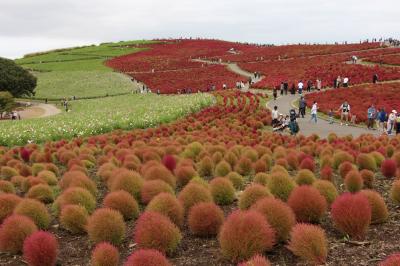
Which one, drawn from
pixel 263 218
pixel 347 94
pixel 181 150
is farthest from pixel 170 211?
pixel 347 94

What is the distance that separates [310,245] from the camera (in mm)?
6258

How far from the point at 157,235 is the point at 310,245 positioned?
226cm

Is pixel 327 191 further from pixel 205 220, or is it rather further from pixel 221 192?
pixel 205 220

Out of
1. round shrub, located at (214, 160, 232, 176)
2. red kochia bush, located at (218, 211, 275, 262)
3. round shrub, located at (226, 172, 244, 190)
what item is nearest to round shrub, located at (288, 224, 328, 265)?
red kochia bush, located at (218, 211, 275, 262)

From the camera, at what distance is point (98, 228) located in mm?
7426

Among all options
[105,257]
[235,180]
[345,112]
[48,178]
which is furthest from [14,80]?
[105,257]

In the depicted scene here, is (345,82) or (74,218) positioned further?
(345,82)

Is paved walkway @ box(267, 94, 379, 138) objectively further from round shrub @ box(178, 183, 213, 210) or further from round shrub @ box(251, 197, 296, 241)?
round shrub @ box(251, 197, 296, 241)

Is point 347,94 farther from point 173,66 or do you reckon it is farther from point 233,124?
point 173,66

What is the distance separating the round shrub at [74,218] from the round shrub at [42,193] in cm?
232

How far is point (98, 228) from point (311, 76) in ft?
163

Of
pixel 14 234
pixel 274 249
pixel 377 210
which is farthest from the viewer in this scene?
pixel 377 210

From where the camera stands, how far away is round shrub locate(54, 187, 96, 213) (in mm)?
9078

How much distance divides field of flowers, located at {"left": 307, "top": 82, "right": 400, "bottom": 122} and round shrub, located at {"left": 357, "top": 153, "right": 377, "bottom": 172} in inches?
742
